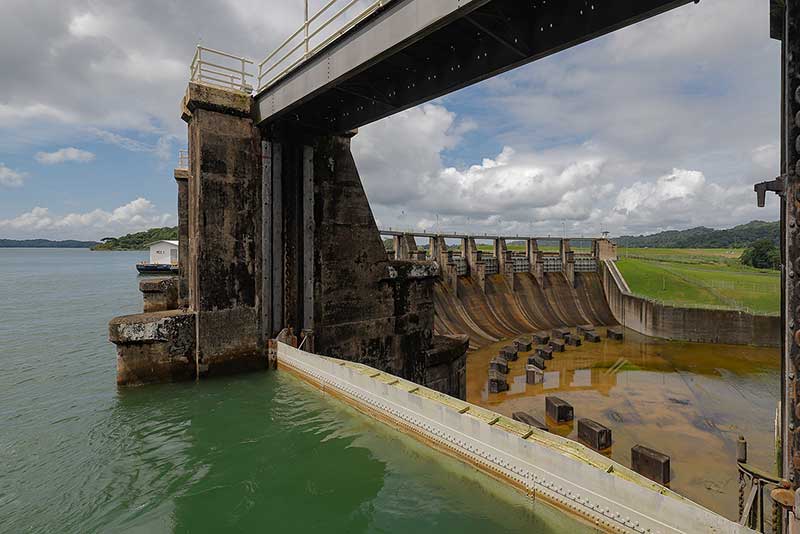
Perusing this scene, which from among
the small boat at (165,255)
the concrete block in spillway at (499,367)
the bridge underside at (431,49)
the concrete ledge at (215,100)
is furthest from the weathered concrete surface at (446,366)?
the small boat at (165,255)

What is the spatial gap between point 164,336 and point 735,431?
24033 mm

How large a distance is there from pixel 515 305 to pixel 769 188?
117ft

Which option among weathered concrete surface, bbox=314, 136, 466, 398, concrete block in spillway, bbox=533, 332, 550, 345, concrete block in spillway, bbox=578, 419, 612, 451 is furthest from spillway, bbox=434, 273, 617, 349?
weathered concrete surface, bbox=314, 136, 466, 398

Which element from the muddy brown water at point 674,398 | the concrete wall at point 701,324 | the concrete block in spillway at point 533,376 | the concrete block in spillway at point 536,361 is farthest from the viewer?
the concrete wall at point 701,324

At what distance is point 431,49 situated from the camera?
7508mm

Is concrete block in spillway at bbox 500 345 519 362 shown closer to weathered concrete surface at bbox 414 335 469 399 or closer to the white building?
weathered concrete surface at bbox 414 335 469 399

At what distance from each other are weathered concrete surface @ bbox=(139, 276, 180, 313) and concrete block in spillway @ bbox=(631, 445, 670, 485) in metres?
19.8

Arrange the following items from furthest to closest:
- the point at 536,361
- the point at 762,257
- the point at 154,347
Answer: the point at 762,257
the point at 536,361
the point at 154,347

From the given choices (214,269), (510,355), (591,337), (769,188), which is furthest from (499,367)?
(769,188)

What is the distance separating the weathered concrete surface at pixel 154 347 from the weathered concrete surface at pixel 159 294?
9.61 meters

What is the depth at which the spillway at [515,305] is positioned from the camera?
3331 centimetres

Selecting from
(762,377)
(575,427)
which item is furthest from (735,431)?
(762,377)

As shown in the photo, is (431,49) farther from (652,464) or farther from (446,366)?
(652,464)

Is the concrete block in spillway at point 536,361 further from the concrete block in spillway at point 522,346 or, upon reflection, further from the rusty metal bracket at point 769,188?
the rusty metal bracket at point 769,188
